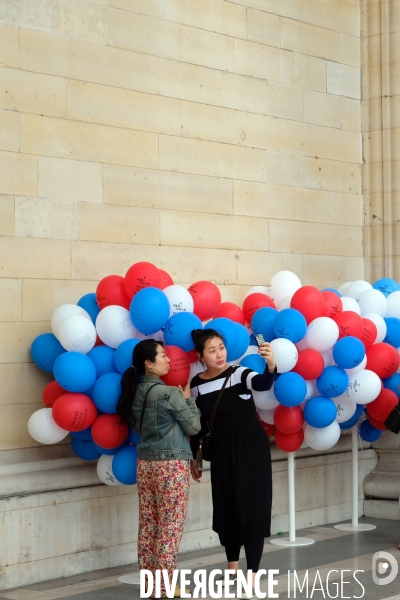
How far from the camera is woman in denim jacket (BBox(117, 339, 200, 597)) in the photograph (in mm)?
5426

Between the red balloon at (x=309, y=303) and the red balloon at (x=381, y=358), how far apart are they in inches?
20.2

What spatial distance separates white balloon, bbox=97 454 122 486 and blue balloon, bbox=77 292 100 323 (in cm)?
85

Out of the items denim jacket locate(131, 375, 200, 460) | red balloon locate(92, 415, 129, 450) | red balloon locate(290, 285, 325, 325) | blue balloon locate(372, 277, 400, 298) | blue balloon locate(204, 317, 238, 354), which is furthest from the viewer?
blue balloon locate(372, 277, 400, 298)

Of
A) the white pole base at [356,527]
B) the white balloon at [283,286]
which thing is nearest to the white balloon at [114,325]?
the white balloon at [283,286]

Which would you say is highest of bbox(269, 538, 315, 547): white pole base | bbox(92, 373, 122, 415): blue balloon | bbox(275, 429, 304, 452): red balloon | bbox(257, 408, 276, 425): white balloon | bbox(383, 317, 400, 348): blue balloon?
bbox(383, 317, 400, 348): blue balloon

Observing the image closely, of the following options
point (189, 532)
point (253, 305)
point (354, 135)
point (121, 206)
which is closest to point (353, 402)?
point (253, 305)

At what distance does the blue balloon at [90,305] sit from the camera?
609 cm

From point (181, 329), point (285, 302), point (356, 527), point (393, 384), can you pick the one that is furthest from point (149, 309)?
point (356, 527)

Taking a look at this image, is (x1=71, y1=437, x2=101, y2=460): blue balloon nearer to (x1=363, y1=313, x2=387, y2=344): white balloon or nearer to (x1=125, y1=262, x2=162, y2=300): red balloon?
(x1=125, y1=262, x2=162, y2=300): red balloon

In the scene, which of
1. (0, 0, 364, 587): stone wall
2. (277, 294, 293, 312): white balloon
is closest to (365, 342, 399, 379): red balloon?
(277, 294, 293, 312): white balloon

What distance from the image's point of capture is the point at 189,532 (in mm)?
6926

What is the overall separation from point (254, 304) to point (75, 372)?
1543 mm

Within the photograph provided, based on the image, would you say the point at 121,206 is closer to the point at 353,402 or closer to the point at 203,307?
the point at 203,307

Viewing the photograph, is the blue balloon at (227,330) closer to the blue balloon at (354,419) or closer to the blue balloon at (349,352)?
the blue balloon at (349,352)
